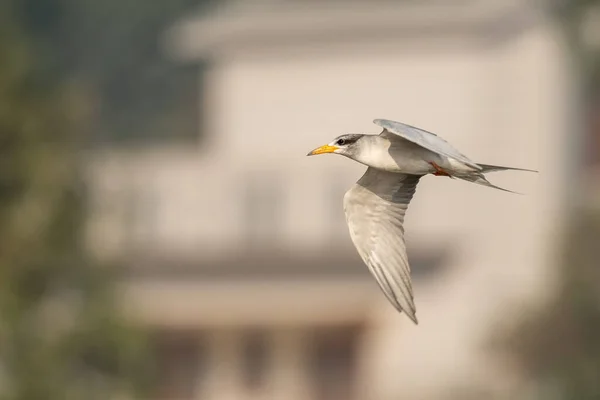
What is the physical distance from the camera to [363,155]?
11.8m

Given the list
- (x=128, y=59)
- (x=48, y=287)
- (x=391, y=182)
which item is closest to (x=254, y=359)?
(x=48, y=287)

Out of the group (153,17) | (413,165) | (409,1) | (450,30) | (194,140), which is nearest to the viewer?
(413,165)

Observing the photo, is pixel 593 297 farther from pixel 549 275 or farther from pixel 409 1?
pixel 409 1

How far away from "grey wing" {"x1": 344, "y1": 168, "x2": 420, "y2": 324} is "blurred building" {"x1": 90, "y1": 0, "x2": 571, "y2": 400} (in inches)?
876

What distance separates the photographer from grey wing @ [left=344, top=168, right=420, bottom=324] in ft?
40.2

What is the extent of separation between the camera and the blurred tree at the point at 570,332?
30.8 metres

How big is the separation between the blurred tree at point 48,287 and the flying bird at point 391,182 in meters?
10.8

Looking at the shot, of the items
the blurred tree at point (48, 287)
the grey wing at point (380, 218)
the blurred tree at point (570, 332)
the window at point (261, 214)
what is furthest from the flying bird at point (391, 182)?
the window at point (261, 214)

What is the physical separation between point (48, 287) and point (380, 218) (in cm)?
1191

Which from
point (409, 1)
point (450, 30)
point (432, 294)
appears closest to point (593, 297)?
point (432, 294)

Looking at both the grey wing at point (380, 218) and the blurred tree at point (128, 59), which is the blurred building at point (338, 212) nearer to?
the blurred tree at point (128, 59)

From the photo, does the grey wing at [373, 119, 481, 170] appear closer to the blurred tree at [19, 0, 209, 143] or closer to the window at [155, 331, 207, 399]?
the window at [155, 331, 207, 399]

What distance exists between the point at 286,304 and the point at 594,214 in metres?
6.94

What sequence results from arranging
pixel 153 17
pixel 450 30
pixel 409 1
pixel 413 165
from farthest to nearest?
pixel 153 17 < pixel 409 1 < pixel 450 30 < pixel 413 165
